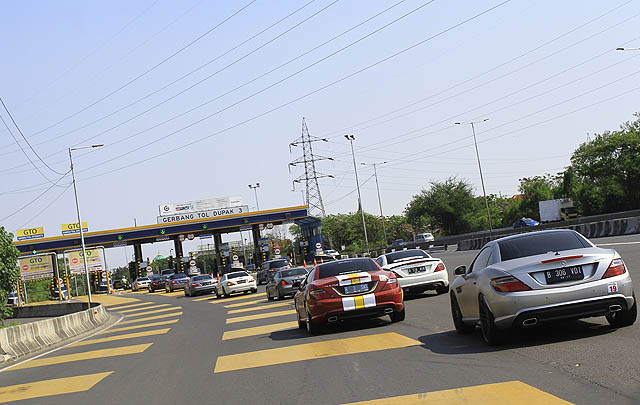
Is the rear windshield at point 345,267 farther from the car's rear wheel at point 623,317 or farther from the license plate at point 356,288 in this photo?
the car's rear wheel at point 623,317

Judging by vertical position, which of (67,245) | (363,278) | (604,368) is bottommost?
(604,368)

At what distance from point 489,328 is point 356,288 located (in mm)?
4673

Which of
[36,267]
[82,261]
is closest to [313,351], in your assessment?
[82,261]

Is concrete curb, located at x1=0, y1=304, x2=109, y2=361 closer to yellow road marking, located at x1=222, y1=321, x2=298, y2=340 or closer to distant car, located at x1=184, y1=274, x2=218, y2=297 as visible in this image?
yellow road marking, located at x1=222, y1=321, x2=298, y2=340

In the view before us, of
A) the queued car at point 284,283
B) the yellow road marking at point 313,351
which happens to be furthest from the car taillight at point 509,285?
the queued car at point 284,283

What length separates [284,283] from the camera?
28.9 meters

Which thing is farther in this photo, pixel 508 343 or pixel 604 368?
pixel 508 343

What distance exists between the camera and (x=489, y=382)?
24.9 feet

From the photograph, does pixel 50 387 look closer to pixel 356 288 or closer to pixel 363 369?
pixel 363 369

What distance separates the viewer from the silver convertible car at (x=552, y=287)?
9047 millimetres

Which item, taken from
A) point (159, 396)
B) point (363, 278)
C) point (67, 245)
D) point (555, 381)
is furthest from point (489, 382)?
point (67, 245)

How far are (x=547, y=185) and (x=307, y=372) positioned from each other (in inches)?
3529

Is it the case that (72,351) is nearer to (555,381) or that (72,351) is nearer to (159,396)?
(159,396)

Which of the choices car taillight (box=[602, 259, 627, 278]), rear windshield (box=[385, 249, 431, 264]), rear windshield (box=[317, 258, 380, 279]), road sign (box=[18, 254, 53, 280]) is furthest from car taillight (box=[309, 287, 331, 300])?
road sign (box=[18, 254, 53, 280])
